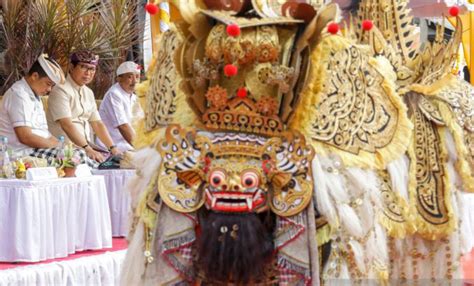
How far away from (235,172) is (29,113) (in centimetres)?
471

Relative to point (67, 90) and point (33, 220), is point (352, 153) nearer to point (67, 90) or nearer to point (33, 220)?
point (33, 220)

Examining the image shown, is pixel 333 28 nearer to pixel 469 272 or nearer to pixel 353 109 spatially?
pixel 353 109

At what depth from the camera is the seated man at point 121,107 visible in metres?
9.25

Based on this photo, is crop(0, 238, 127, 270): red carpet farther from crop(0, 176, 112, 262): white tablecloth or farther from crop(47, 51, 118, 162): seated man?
crop(47, 51, 118, 162): seated man

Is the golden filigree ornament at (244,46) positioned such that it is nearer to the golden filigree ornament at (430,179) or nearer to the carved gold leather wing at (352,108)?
the carved gold leather wing at (352,108)

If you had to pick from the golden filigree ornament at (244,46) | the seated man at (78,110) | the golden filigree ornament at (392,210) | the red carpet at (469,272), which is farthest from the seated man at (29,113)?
the golden filigree ornament at (244,46)

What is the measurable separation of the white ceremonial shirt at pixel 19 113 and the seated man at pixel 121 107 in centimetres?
171

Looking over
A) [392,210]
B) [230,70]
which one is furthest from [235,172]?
[392,210]

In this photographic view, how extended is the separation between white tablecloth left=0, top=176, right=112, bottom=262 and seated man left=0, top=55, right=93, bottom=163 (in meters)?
0.44

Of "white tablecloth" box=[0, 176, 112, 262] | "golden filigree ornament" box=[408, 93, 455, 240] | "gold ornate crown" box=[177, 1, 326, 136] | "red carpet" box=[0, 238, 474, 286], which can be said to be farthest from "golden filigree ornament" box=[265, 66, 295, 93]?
"white tablecloth" box=[0, 176, 112, 262]

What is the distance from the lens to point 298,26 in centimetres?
304

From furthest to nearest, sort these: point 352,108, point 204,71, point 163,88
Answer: point 163,88
point 352,108
point 204,71

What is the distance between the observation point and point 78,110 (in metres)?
8.58

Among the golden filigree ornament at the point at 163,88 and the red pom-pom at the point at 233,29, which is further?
the golden filigree ornament at the point at 163,88
